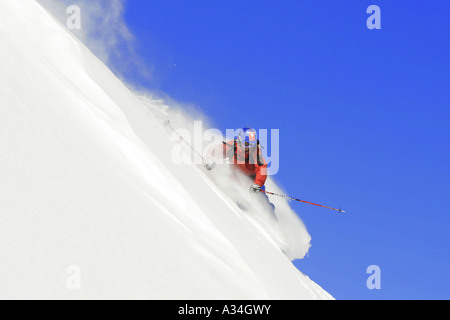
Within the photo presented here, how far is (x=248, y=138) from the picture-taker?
15375 mm

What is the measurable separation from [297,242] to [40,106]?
995cm

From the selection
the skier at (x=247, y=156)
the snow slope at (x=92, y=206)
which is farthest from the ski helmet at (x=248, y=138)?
the snow slope at (x=92, y=206)

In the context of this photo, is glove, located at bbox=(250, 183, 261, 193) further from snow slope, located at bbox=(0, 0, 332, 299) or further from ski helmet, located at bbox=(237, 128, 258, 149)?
snow slope, located at bbox=(0, 0, 332, 299)

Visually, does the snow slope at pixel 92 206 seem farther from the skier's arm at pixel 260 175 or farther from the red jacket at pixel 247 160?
the red jacket at pixel 247 160

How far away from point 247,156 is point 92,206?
9986 millimetres

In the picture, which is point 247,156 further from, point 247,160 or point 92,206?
point 92,206

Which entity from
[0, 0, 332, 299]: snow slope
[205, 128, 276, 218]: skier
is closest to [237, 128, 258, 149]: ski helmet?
[205, 128, 276, 218]: skier

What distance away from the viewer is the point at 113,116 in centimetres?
833

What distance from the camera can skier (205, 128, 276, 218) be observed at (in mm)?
15406

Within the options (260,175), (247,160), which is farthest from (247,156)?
(260,175)

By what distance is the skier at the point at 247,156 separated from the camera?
50.5 feet
